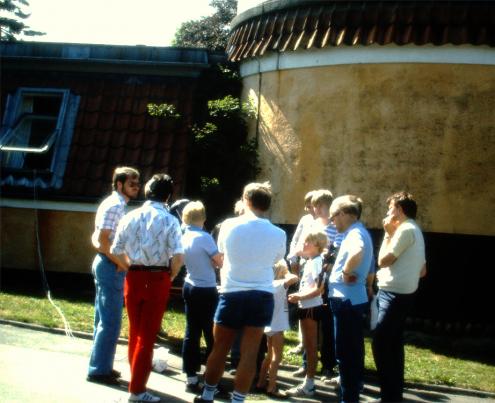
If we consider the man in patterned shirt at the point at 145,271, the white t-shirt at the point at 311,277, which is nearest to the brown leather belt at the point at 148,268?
the man in patterned shirt at the point at 145,271

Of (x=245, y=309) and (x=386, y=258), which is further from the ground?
(x=386, y=258)

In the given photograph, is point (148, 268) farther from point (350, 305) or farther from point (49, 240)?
point (49, 240)

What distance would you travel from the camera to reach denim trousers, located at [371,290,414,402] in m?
7.09

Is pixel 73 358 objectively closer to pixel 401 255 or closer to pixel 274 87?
pixel 401 255

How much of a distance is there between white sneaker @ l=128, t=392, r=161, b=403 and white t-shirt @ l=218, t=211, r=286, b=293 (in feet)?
3.60

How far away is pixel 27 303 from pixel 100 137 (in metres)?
3.44

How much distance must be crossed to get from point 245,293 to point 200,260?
127 centimetres

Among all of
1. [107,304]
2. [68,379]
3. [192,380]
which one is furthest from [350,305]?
[68,379]

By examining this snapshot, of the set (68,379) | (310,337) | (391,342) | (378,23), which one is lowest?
(68,379)

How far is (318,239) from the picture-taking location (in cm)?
738

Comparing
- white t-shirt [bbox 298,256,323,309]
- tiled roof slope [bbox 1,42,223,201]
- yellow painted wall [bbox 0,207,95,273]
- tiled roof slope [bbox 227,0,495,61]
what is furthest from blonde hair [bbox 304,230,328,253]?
yellow painted wall [bbox 0,207,95,273]

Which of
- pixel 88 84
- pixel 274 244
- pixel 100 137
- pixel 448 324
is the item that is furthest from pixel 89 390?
pixel 88 84

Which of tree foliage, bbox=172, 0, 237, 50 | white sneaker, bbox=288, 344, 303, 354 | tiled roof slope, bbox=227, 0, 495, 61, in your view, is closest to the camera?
white sneaker, bbox=288, 344, 303, 354

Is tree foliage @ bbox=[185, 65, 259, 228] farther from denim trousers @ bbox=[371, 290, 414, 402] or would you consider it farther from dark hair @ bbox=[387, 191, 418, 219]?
denim trousers @ bbox=[371, 290, 414, 402]
